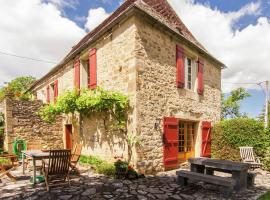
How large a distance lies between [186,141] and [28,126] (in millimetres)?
7146

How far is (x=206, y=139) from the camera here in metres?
9.25

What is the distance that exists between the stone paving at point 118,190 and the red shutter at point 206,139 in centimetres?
330

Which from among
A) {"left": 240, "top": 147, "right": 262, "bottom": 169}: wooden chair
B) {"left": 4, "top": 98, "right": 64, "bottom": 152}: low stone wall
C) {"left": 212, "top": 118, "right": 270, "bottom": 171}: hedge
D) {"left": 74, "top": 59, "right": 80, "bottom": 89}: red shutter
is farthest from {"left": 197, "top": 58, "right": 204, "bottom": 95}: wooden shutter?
{"left": 4, "top": 98, "right": 64, "bottom": 152}: low stone wall

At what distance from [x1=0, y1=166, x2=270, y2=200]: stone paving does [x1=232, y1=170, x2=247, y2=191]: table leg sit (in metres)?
0.17

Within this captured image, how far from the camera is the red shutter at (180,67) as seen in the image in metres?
8.02

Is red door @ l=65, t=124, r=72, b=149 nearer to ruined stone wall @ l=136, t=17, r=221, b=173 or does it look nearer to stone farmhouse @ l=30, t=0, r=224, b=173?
stone farmhouse @ l=30, t=0, r=224, b=173

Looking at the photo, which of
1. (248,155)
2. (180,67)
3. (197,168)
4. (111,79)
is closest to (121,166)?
(197,168)

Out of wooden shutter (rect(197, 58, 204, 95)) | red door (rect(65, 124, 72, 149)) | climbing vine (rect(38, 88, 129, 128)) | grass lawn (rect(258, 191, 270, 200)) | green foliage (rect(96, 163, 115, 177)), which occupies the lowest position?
grass lawn (rect(258, 191, 270, 200))

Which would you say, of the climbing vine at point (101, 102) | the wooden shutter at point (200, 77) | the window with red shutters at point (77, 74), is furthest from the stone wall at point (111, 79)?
the wooden shutter at point (200, 77)

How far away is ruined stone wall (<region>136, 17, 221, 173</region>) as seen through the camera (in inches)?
257

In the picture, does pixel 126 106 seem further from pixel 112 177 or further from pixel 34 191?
pixel 34 191

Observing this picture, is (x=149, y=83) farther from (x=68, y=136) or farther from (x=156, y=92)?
(x=68, y=136)

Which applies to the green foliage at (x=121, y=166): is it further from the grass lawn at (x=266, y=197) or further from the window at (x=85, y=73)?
the window at (x=85, y=73)

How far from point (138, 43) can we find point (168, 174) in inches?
168
